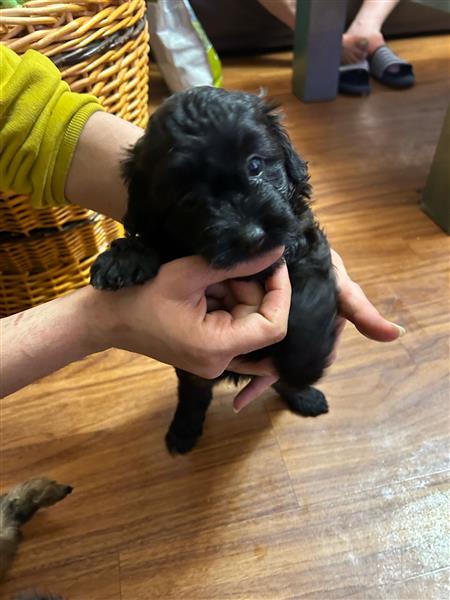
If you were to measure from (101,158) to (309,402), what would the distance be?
699 mm

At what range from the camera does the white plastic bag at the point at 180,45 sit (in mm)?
1977

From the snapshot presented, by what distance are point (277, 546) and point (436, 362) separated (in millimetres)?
602

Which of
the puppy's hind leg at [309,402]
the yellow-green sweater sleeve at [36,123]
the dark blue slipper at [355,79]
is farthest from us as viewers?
the dark blue slipper at [355,79]

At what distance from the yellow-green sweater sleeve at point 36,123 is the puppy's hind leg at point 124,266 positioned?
0.30 meters

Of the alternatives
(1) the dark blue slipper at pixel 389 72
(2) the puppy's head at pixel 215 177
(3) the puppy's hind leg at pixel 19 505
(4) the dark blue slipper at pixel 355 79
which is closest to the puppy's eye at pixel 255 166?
(2) the puppy's head at pixel 215 177

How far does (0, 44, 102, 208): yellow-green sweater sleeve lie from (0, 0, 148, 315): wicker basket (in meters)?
0.08

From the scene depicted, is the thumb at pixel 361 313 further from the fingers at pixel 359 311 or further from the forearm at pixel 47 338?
the forearm at pixel 47 338

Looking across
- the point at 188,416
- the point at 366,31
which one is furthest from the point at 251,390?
the point at 366,31

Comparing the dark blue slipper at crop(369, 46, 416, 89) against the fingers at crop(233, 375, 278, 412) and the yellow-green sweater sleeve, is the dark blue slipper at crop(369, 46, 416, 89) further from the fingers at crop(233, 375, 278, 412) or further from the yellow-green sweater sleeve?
the fingers at crop(233, 375, 278, 412)

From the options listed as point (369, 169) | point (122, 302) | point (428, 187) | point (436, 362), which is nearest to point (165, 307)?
point (122, 302)

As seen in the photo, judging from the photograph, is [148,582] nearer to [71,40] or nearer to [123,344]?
[123,344]

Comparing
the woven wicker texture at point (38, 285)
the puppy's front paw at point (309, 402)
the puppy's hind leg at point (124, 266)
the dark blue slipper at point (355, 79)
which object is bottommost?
the puppy's front paw at point (309, 402)

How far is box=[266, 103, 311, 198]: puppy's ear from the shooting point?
84 centimetres

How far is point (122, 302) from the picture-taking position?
823 mm
